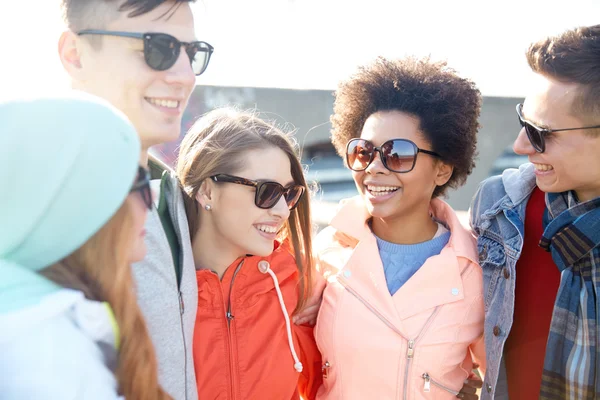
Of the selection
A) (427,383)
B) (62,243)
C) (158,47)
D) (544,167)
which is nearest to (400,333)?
(427,383)

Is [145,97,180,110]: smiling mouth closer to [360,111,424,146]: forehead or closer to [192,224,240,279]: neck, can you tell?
[192,224,240,279]: neck

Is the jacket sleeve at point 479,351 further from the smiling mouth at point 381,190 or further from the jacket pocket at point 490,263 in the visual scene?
the smiling mouth at point 381,190

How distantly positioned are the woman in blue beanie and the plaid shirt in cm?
172

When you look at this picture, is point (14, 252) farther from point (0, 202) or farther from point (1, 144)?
point (1, 144)

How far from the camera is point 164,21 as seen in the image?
5.87ft

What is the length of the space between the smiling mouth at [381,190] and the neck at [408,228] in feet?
0.49

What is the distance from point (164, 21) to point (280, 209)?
36.2 inches

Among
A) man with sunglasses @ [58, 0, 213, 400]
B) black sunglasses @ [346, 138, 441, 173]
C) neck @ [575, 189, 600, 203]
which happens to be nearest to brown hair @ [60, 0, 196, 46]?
man with sunglasses @ [58, 0, 213, 400]

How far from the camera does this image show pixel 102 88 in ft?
5.77

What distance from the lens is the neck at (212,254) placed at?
232 centimetres

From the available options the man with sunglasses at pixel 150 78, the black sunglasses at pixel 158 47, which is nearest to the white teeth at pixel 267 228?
the man with sunglasses at pixel 150 78

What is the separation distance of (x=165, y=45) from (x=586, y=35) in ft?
5.79

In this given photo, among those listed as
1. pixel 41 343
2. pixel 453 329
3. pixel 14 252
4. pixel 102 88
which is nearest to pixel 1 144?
pixel 14 252

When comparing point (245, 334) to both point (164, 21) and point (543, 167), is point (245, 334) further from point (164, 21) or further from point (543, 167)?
point (543, 167)
